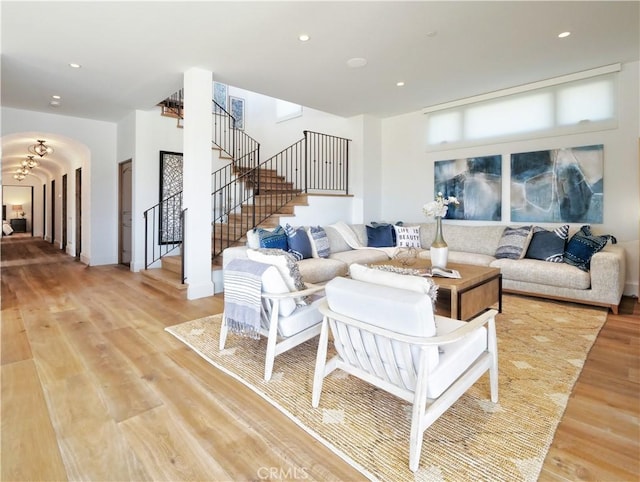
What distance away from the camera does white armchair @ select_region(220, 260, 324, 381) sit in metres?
2.27

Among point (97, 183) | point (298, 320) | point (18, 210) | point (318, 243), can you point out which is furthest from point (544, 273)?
point (18, 210)

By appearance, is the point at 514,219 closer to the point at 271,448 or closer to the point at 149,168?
the point at 271,448

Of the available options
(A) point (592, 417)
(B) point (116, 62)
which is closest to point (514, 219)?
(A) point (592, 417)

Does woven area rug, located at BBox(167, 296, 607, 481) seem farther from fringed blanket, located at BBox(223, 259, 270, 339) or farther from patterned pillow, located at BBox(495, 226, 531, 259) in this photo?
patterned pillow, located at BBox(495, 226, 531, 259)

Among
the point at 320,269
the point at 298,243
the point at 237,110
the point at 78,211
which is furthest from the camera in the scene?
the point at 237,110

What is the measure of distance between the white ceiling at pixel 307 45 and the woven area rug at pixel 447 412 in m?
2.90

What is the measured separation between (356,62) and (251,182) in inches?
147

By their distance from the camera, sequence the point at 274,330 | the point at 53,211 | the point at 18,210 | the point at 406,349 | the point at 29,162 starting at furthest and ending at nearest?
the point at 18,210, the point at 53,211, the point at 29,162, the point at 274,330, the point at 406,349

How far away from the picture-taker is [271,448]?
1621 mm

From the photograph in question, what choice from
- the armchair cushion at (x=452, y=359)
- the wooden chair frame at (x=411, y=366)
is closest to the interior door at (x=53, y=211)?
the wooden chair frame at (x=411, y=366)

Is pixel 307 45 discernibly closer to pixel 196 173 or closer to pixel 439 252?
pixel 196 173

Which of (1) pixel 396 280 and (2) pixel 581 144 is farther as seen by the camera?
(2) pixel 581 144

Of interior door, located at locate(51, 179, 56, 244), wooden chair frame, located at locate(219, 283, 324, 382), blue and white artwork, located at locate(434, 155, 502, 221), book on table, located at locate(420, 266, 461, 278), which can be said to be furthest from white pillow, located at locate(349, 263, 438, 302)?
interior door, located at locate(51, 179, 56, 244)

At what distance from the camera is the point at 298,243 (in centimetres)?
458
